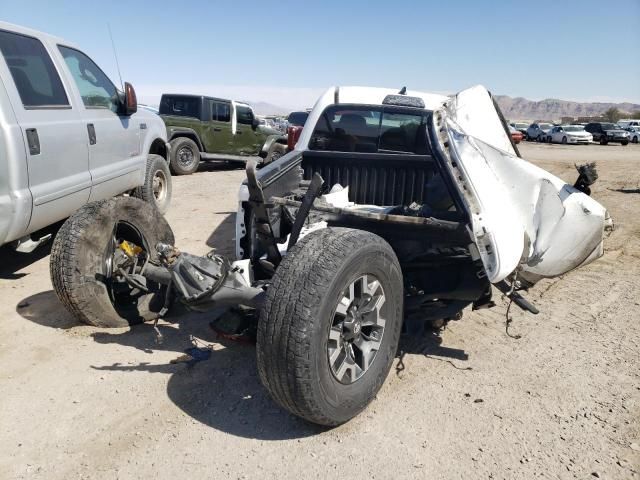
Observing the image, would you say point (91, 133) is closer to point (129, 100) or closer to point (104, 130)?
point (104, 130)

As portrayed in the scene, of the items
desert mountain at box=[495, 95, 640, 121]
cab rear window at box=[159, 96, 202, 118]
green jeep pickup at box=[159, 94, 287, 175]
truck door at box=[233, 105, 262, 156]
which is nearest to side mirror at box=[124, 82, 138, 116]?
green jeep pickup at box=[159, 94, 287, 175]

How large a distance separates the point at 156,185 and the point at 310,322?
5.75 m

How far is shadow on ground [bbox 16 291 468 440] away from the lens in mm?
2684

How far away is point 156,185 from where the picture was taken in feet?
24.0

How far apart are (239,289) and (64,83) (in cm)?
337

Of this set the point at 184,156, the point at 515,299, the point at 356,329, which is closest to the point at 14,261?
the point at 356,329

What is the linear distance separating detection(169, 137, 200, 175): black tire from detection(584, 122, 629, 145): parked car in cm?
3145

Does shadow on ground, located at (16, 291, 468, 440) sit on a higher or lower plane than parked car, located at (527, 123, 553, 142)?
higher

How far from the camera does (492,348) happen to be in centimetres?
359

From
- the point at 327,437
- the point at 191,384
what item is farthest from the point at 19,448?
the point at 327,437

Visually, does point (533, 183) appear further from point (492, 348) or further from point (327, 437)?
point (327, 437)

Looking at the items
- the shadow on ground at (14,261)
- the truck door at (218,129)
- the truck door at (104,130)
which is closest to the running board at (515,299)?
the truck door at (104,130)

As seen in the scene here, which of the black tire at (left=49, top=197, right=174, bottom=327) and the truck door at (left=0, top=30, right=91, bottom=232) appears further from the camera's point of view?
the truck door at (left=0, top=30, right=91, bottom=232)

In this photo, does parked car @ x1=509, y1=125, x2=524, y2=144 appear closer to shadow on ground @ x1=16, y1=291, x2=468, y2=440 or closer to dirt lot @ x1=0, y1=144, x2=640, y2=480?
dirt lot @ x1=0, y1=144, x2=640, y2=480
